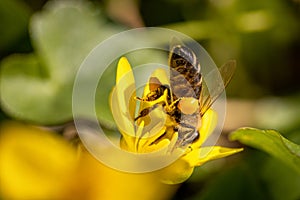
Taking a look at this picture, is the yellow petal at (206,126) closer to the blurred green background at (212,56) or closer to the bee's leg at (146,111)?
the bee's leg at (146,111)

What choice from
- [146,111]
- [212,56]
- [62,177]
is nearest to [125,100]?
[146,111]

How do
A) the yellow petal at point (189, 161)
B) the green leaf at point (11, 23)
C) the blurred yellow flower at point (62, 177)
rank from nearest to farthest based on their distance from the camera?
the yellow petal at point (189, 161) < the blurred yellow flower at point (62, 177) < the green leaf at point (11, 23)

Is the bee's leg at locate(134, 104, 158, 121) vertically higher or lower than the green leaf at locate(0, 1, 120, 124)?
higher

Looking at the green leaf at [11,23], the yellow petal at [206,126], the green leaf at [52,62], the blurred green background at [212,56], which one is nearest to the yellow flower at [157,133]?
the yellow petal at [206,126]

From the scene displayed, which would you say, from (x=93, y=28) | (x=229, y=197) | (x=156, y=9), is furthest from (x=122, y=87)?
(x=156, y=9)

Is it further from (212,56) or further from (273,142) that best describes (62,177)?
(212,56)

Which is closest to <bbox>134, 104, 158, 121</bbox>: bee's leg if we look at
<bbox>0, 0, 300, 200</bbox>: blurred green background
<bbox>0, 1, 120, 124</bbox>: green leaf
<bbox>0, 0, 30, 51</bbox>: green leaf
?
<bbox>0, 0, 300, 200</bbox>: blurred green background

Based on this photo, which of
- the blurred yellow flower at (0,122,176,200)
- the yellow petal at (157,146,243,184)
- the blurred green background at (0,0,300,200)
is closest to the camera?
the yellow petal at (157,146,243,184)

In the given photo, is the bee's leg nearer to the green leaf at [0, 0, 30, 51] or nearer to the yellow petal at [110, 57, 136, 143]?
the yellow petal at [110, 57, 136, 143]

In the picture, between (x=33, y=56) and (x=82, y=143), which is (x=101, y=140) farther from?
(x=33, y=56)
